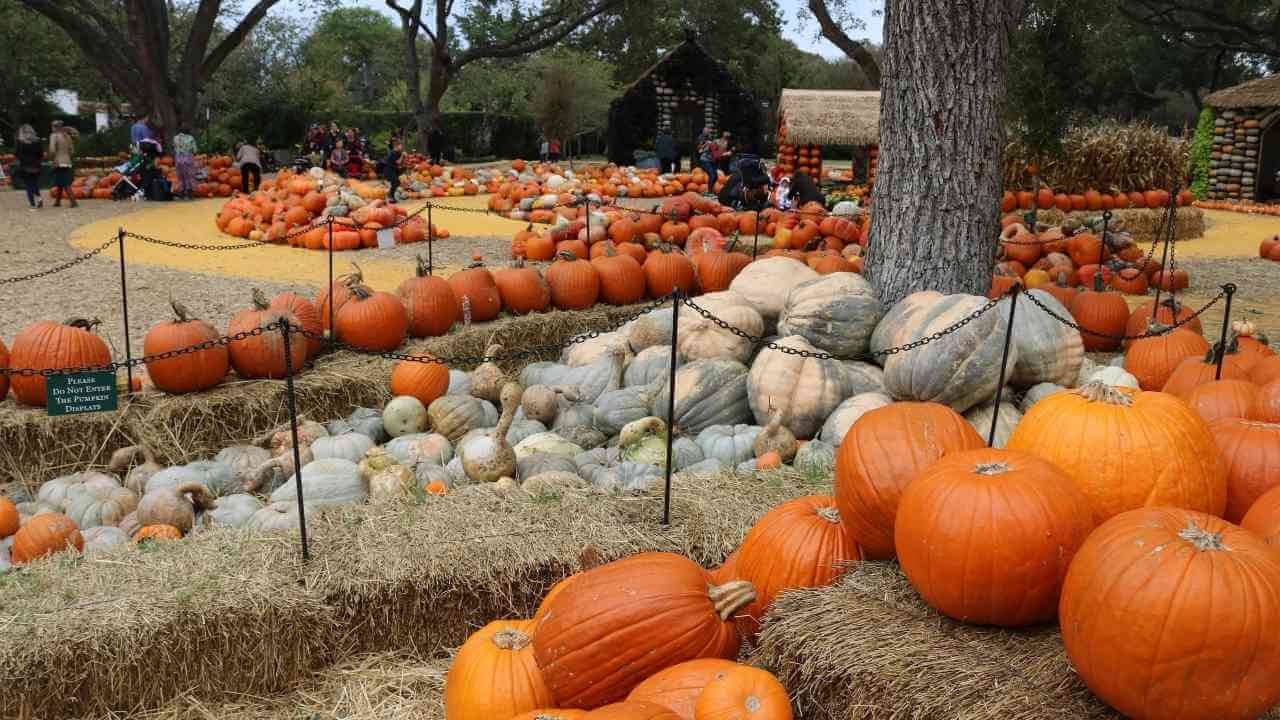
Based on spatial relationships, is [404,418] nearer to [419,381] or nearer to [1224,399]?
[419,381]

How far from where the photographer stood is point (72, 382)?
5.35 m

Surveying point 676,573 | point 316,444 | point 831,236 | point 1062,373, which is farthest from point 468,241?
point 676,573

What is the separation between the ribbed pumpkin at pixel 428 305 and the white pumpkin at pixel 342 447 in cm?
198

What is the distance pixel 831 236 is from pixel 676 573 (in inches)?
349

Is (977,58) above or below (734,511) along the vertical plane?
above

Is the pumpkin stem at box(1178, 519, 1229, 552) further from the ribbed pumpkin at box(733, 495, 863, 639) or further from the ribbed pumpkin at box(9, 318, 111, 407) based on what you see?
the ribbed pumpkin at box(9, 318, 111, 407)

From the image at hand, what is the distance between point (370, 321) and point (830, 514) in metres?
4.52

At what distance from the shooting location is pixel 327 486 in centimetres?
486

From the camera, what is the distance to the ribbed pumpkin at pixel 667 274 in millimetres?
8789

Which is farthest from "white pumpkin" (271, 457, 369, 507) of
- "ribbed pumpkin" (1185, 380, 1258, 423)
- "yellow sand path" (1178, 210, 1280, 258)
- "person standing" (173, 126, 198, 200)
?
"person standing" (173, 126, 198, 200)

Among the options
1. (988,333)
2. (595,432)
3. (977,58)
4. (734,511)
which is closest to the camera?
(734,511)

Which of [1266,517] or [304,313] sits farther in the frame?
[304,313]

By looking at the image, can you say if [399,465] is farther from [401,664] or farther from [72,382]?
[72,382]

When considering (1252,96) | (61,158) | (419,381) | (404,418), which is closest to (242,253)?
(419,381)
